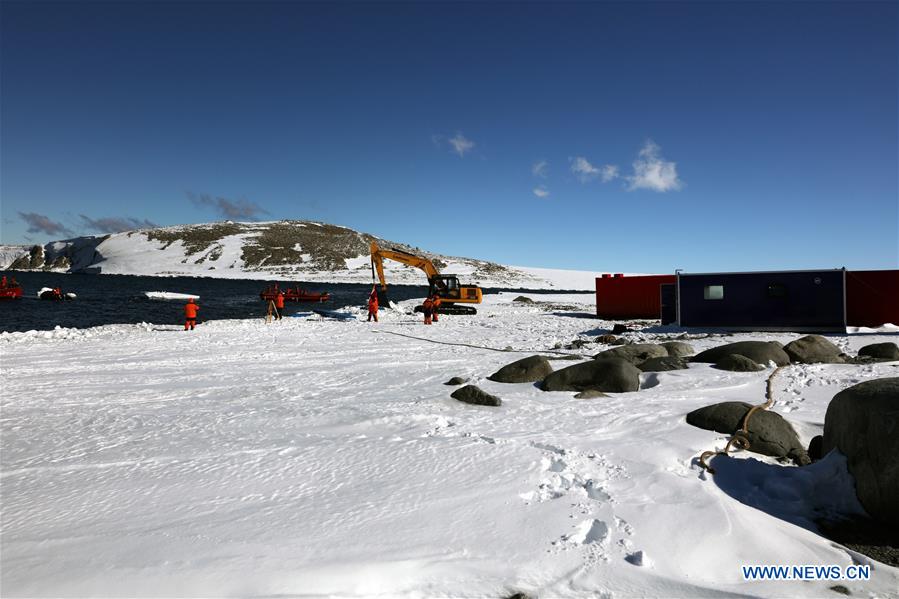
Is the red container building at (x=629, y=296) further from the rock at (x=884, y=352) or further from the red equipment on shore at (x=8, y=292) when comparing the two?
the red equipment on shore at (x=8, y=292)

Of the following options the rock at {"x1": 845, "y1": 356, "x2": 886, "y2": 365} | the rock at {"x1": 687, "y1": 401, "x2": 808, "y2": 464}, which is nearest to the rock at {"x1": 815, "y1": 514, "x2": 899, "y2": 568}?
the rock at {"x1": 687, "y1": 401, "x2": 808, "y2": 464}

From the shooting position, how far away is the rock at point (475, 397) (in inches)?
320

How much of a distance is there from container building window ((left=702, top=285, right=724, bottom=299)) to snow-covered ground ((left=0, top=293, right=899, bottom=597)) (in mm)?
9987

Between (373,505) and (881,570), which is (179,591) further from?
(881,570)

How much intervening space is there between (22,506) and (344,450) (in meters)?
3.10

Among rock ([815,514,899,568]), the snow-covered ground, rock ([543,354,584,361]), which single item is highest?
rock ([543,354,584,361])

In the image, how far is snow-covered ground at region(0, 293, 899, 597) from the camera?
11.5ft

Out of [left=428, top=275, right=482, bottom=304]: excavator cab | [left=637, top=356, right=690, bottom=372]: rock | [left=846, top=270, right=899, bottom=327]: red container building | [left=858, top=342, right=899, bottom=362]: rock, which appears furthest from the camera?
[left=428, top=275, right=482, bottom=304]: excavator cab

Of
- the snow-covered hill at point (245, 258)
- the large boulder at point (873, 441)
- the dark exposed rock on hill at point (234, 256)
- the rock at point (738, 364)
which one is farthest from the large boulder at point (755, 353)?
the dark exposed rock on hill at point (234, 256)

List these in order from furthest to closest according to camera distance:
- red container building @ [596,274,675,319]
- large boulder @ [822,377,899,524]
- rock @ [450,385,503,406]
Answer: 1. red container building @ [596,274,675,319]
2. rock @ [450,385,503,406]
3. large boulder @ [822,377,899,524]

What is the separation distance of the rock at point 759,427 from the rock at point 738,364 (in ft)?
13.4

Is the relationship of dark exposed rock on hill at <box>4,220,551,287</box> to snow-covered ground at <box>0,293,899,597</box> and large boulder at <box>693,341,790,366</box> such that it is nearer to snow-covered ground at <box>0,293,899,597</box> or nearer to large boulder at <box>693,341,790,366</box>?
large boulder at <box>693,341,790,366</box>

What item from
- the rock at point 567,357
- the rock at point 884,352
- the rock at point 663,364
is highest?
the rock at point 884,352

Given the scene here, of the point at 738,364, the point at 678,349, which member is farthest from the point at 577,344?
the point at 738,364
